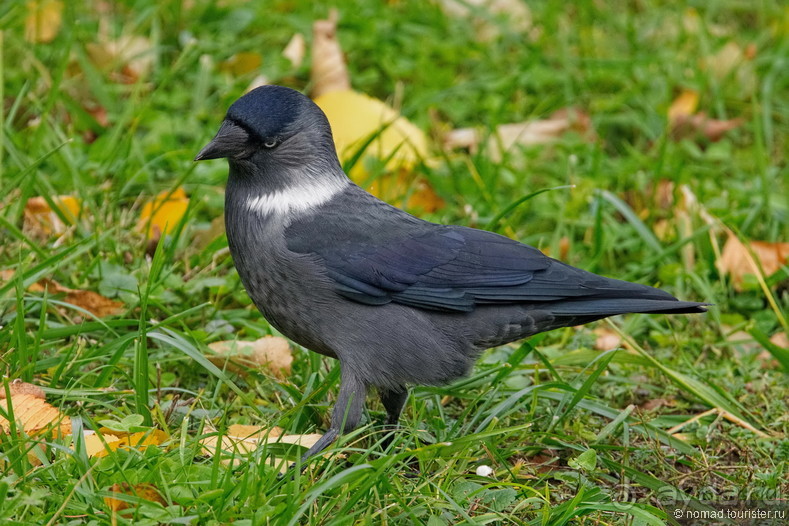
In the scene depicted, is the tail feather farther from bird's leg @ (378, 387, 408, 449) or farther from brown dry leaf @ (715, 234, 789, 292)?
brown dry leaf @ (715, 234, 789, 292)

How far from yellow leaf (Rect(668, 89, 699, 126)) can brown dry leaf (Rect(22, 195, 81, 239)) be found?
3.90 metres

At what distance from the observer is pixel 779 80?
6.81 m

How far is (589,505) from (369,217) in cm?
139

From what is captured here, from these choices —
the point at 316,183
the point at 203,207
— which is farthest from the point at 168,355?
the point at 203,207

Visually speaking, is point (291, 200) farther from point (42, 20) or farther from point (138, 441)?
point (42, 20)

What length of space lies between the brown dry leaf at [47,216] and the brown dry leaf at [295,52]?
2153mm

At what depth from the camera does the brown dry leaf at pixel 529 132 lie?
627cm

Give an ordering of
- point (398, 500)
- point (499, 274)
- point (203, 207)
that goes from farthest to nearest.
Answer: point (203, 207) → point (499, 274) → point (398, 500)

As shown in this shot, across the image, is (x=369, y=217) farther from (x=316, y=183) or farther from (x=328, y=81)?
(x=328, y=81)

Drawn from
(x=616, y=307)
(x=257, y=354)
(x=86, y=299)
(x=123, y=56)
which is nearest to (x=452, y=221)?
(x=257, y=354)

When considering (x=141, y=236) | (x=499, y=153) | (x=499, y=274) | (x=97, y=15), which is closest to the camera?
(x=499, y=274)

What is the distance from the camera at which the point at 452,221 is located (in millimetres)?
5543

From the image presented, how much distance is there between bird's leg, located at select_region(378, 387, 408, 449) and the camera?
3.83m

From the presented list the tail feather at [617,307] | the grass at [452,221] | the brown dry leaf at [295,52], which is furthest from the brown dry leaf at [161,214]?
the tail feather at [617,307]
